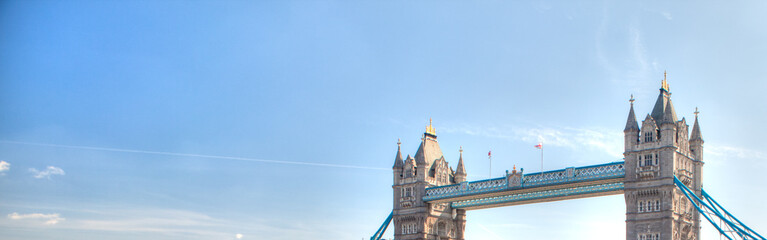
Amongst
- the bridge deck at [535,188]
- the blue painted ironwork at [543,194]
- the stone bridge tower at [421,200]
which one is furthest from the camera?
the stone bridge tower at [421,200]

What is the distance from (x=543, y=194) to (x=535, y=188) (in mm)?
1387

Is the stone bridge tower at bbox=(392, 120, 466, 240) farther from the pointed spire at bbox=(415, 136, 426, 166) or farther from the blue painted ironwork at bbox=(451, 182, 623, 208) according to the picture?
the blue painted ironwork at bbox=(451, 182, 623, 208)

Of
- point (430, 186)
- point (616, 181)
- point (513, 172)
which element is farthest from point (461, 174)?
point (616, 181)

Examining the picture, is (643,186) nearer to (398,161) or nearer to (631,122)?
(631,122)

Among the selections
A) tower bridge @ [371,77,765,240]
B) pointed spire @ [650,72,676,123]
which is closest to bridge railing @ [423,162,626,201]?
tower bridge @ [371,77,765,240]

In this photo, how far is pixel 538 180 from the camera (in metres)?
101

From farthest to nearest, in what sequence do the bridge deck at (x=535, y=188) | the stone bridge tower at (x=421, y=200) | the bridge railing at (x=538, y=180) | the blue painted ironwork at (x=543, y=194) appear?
the stone bridge tower at (x=421, y=200) < the blue painted ironwork at (x=543, y=194) < the bridge deck at (x=535, y=188) < the bridge railing at (x=538, y=180)

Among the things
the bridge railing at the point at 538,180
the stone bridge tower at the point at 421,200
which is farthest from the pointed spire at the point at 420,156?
the bridge railing at the point at 538,180

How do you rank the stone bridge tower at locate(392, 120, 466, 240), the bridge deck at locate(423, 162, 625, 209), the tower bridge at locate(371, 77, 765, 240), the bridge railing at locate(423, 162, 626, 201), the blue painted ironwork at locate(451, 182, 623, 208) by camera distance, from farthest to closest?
1. the stone bridge tower at locate(392, 120, 466, 240)
2. the blue painted ironwork at locate(451, 182, 623, 208)
3. the bridge deck at locate(423, 162, 625, 209)
4. the bridge railing at locate(423, 162, 626, 201)
5. the tower bridge at locate(371, 77, 765, 240)

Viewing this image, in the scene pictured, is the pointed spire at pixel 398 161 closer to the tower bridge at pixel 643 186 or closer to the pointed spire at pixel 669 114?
the tower bridge at pixel 643 186

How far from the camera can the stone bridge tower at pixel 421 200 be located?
114 m

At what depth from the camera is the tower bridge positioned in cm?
8931

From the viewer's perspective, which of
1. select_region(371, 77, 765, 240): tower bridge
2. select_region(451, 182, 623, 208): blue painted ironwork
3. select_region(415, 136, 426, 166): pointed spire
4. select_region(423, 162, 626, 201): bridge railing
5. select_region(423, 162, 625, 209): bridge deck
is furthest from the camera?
select_region(415, 136, 426, 166): pointed spire

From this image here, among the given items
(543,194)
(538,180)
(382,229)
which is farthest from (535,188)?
(382,229)
